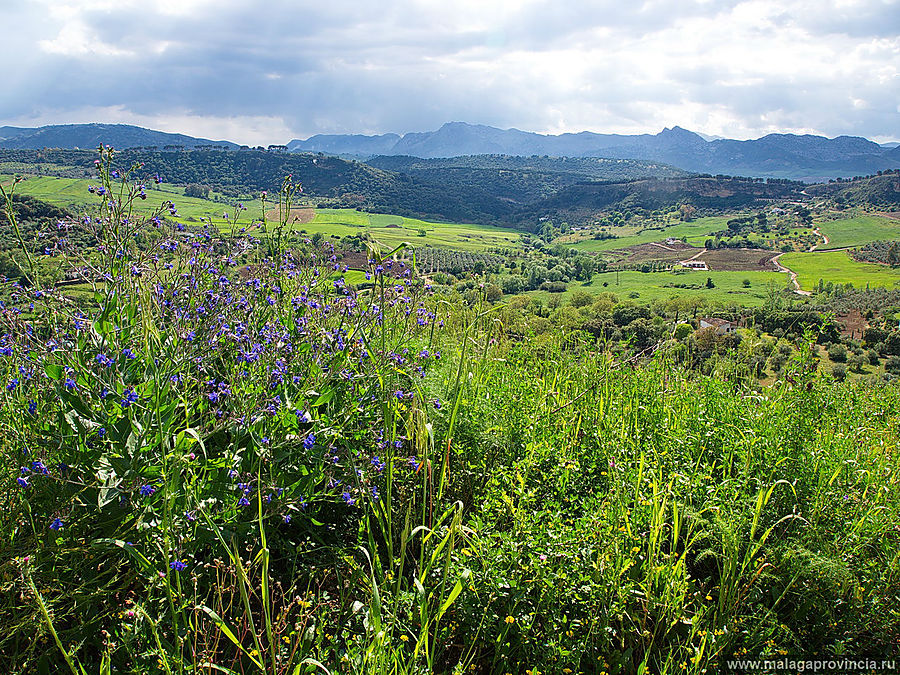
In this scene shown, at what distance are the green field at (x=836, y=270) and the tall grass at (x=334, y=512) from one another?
7458 cm

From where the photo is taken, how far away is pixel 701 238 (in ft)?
421

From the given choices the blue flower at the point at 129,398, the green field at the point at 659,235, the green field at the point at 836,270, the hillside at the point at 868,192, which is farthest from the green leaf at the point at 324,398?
the hillside at the point at 868,192

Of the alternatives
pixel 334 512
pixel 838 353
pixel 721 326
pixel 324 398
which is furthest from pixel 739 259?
pixel 324 398

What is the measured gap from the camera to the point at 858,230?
390ft

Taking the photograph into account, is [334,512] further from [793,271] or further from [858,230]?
[858,230]

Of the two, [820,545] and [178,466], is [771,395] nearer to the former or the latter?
[820,545]

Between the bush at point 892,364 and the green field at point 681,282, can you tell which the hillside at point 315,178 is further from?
the bush at point 892,364

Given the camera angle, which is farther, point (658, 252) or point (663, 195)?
point (663, 195)

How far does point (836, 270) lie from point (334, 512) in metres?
97.3

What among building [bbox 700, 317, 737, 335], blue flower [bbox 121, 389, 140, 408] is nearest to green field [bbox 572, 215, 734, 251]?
building [bbox 700, 317, 737, 335]

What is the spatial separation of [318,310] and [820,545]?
3.17 meters

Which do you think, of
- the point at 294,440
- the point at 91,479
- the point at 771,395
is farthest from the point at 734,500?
the point at 91,479

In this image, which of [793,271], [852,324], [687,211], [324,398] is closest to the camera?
[324,398]

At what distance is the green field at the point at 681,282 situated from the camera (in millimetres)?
62469
